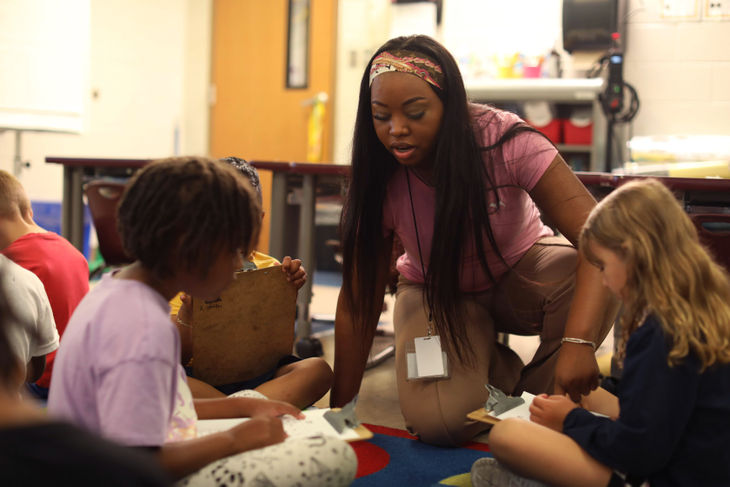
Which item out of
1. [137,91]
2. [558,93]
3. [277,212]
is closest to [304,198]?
[277,212]

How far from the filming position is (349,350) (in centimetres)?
175

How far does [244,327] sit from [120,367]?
760mm

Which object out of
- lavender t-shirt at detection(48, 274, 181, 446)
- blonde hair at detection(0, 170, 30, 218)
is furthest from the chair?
lavender t-shirt at detection(48, 274, 181, 446)

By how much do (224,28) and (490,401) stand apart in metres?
5.15

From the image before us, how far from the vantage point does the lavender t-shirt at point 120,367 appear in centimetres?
87

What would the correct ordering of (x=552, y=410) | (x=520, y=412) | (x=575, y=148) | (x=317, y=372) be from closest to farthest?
(x=552, y=410), (x=520, y=412), (x=317, y=372), (x=575, y=148)

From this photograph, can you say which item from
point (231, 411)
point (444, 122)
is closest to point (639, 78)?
point (444, 122)

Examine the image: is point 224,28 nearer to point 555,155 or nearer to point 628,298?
point 555,155

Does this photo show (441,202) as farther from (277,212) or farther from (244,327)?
(277,212)

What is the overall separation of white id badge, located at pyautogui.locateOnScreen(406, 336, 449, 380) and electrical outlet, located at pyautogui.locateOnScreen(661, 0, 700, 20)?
3364mm

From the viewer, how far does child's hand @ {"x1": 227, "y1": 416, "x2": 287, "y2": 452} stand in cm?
105

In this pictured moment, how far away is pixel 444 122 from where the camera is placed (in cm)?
159

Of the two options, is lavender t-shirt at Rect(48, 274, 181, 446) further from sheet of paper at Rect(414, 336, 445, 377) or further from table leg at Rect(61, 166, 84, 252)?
table leg at Rect(61, 166, 84, 252)

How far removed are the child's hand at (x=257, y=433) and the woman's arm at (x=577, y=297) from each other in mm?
627
